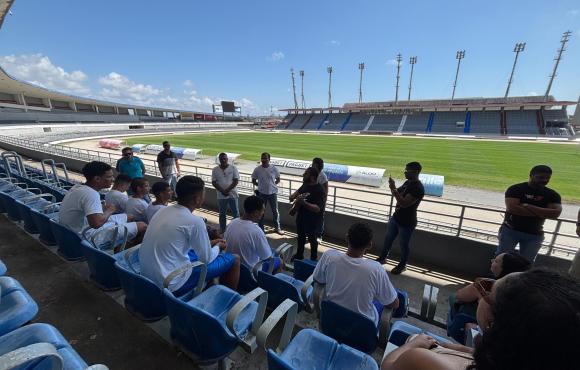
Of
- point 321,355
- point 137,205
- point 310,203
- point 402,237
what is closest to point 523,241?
point 402,237

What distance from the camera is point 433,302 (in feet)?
8.93

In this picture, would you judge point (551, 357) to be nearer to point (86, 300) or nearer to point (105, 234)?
point (86, 300)

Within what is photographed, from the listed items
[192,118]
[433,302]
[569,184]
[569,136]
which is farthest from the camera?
[192,118]

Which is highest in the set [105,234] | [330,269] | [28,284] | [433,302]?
[330,269]

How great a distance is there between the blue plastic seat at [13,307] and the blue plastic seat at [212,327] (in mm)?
973

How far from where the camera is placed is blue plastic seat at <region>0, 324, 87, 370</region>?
5.08 ft

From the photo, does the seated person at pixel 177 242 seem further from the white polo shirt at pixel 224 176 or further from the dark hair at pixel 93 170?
the white polo shirt at pixel 224 176

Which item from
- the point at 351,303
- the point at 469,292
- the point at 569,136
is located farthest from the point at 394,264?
the point at 569,136

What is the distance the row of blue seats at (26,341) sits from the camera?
1161mm

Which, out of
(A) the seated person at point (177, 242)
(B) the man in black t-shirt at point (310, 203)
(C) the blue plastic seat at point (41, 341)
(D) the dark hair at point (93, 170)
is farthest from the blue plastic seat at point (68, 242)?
(B) the man in black t-shirt at point (310, 203)

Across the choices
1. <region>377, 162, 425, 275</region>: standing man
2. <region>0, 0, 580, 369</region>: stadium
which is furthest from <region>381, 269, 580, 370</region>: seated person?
<region>377, 162, 425, 275</region>: standing man

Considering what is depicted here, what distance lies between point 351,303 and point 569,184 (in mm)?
18193

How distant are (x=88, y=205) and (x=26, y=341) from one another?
2.16 metres

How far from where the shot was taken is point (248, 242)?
3172mm
